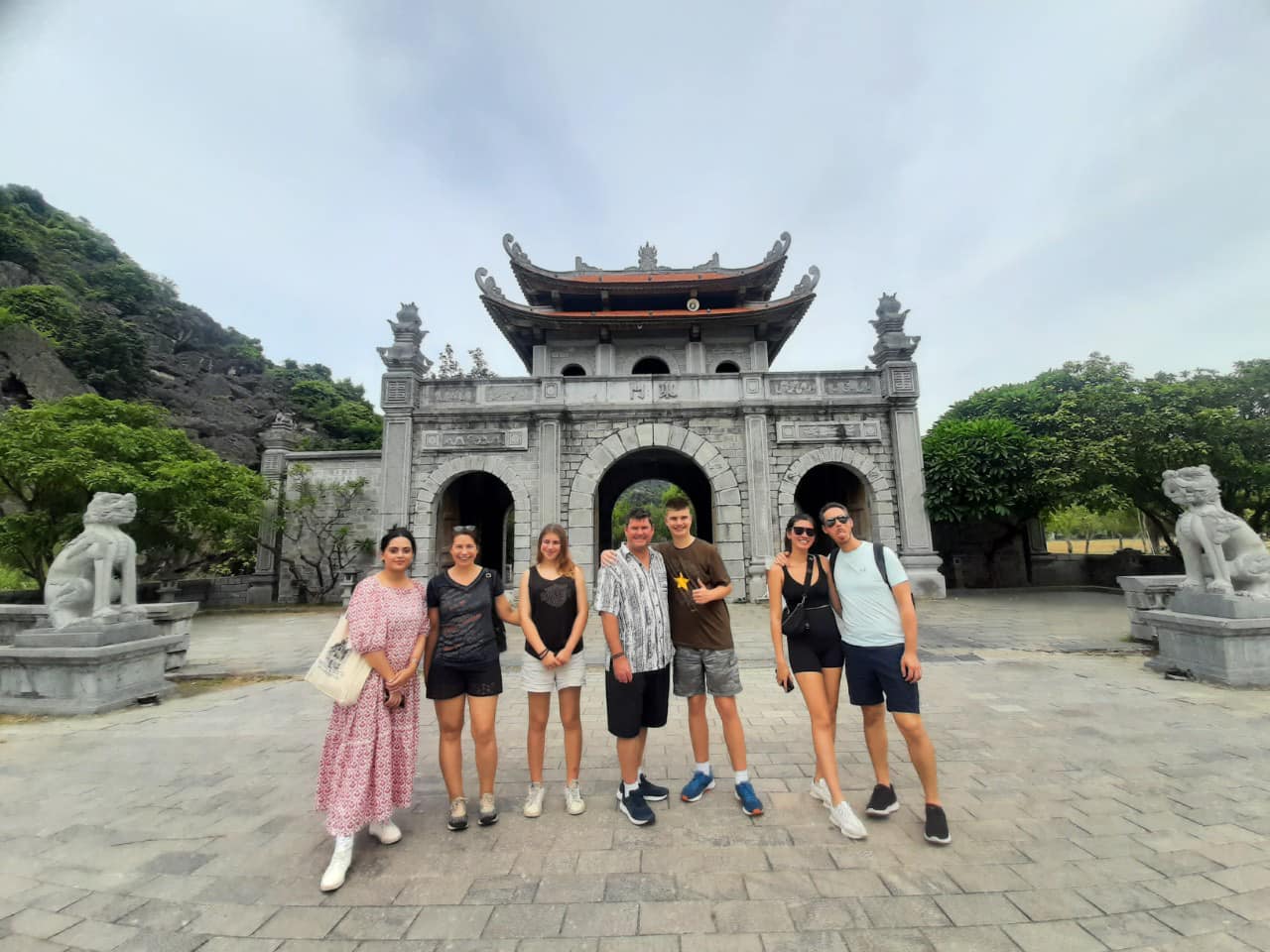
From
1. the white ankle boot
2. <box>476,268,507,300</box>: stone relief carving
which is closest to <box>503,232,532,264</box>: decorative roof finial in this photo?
<box>476,268,507,300</box>: stone relief carving

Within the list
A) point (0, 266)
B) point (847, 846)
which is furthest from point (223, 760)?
point (0, 266)

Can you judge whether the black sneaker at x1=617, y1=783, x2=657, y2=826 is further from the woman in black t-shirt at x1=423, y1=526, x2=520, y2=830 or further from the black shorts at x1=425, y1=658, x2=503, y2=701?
the black shorts at x1=425, y1=658, x2=503, y2=701

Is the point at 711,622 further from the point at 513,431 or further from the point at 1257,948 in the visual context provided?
the point at 513,431

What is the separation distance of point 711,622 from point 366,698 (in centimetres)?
188

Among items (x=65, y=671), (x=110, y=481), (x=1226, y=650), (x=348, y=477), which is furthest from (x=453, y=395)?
(x=1226, y=650)

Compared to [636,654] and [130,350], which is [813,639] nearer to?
[636,654]

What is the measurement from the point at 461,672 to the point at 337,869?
0.94 meters

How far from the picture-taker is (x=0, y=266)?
30.5m

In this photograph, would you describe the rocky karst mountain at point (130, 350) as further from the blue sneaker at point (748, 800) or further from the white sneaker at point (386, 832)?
the blue sneaker at point (748, 800)

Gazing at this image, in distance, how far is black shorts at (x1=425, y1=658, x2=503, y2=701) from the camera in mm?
2848

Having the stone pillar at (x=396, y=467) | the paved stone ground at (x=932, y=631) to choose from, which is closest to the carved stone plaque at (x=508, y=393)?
the stone pillar at (x=396, y=467)

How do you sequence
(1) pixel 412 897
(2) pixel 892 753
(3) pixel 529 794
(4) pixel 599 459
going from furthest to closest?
(4) pixel 599 459 → (2) pixel 892 753 → (3) pixel 529 794 → (1) pixel 412 897

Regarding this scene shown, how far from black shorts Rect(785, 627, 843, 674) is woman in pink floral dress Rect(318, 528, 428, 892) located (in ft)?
6.78

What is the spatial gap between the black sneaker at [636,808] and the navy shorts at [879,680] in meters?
1.25
